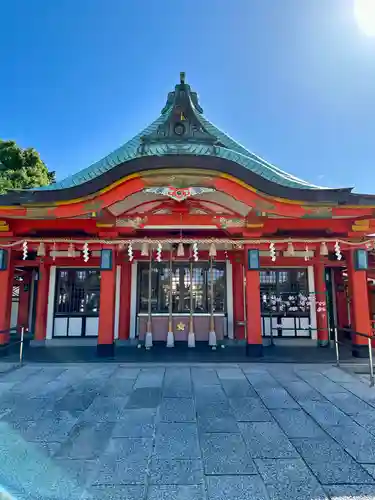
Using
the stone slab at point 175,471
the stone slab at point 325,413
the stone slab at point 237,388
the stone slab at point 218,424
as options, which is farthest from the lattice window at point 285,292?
the stone slab at point 175,471

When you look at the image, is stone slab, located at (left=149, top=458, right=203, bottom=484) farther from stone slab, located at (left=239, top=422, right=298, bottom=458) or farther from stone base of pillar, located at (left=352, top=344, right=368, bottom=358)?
stone base of pillar, located at (left=352, top=344, right=368, bottom=358)

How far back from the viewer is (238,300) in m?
9.16

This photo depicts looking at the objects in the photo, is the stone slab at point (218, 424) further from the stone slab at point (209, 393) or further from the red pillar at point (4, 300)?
the red pillar at point (4, 300)

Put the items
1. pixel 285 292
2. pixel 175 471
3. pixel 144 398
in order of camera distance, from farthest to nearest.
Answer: pixel 285 292 < pixel 144 398 < pixel 175 471

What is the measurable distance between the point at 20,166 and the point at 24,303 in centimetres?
1369

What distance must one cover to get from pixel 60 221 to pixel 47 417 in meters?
4.85

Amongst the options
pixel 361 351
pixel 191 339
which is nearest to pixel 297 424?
pixel 361 351

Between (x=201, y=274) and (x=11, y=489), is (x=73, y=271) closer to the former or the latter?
(x=201, y=274)

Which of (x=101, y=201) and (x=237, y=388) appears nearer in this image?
(x=237, y=388)

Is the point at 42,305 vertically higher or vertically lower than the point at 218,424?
higher

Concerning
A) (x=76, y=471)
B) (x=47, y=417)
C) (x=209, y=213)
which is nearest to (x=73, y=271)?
(x=209, y=213)

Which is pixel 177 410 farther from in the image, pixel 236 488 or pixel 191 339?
pixel 191 339

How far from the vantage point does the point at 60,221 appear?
7234 millimetres

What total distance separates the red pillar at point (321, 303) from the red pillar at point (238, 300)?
2445mm
